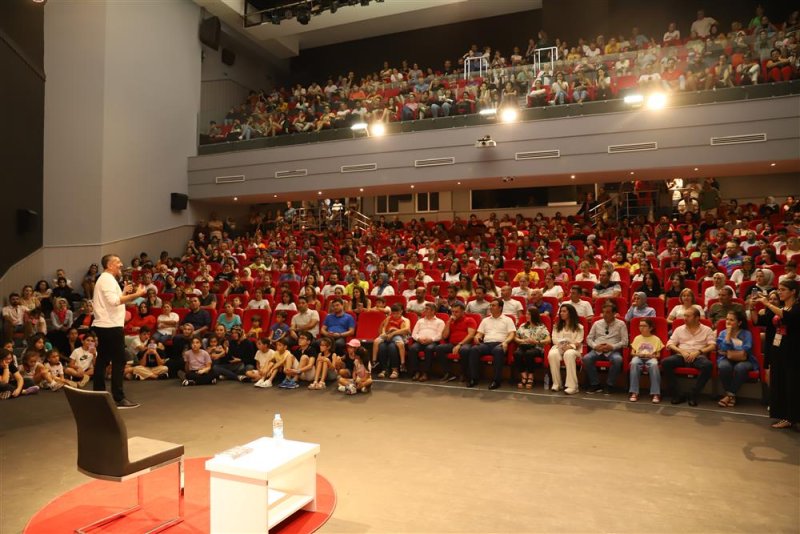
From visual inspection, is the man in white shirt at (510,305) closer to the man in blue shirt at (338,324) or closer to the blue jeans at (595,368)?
the blue jeans at (595,368)

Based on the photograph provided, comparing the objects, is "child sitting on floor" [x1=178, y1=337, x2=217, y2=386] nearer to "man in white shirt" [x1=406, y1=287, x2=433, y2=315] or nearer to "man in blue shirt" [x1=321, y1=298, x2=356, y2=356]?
"man in blue shirt" [x1=321, y1=298, x2=356, y2=356]

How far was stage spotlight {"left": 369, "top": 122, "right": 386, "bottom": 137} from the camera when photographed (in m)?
13.0

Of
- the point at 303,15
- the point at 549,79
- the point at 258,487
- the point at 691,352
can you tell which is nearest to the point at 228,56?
the point at 303,15

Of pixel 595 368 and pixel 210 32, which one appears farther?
pixel 210 32

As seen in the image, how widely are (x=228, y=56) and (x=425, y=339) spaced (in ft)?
45.2

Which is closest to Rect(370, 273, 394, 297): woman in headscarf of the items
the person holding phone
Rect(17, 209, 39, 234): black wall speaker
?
the person holding phone

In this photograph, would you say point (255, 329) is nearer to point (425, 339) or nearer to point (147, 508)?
point (425, 339)

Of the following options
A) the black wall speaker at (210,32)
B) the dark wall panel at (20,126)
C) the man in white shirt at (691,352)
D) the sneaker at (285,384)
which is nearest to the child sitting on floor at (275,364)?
the sneaker at (285,384)

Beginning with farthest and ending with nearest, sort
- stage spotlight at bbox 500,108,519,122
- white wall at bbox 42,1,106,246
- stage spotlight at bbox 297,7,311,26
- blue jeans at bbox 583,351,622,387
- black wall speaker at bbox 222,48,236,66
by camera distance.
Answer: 1. black wall speaker at bbox 222,48,236,66
2. stage spotlight at bbox 297,7,311,26
3. stage spotlight at bbox 500,108,519,122
4. white wall at bbox 42,1,106,246
5. blue jeans at bbox 583,351,622,387

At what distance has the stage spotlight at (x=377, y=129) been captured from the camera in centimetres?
1298

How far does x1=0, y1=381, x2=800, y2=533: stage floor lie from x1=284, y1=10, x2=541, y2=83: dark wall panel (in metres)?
14.3

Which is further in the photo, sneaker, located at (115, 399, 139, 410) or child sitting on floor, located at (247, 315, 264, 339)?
child sitting on floor, located at (247, 315, 264, 339)

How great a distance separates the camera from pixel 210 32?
1513cm

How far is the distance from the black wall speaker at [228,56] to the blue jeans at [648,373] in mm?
15464
